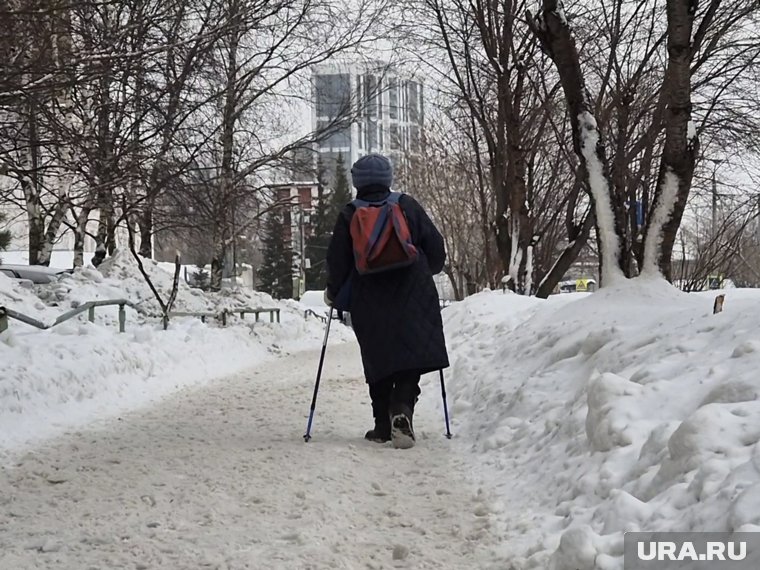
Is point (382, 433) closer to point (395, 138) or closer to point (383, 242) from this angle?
point (383, 242)

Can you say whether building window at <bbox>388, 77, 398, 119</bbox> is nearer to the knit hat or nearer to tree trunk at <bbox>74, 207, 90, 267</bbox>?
tree trunk at <bbox>74, 207, 90, 267</bbox>

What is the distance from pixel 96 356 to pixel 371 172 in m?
4.38

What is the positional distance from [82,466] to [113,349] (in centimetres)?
417

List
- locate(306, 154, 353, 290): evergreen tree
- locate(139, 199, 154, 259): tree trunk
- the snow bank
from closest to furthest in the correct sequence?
the snow bank → locate(139, 199, 154, 259): tree trunk → locate(306, 154, 353, 290): evergreen tree

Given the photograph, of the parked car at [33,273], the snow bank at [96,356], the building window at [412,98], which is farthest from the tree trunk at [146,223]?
the building window at [412,98]

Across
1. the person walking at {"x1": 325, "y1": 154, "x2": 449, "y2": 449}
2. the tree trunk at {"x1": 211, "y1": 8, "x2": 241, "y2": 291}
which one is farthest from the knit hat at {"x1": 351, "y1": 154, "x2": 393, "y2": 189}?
the tree trunk at {"x1": 211, "y1": 8, "x2": 241, "y2": 291}

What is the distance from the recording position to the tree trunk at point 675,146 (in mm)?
7441

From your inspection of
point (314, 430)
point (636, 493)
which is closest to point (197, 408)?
point (314, 430)

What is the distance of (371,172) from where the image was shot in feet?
18.5

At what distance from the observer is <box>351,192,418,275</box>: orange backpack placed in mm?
5395

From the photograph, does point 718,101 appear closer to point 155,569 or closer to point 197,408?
point 197,408

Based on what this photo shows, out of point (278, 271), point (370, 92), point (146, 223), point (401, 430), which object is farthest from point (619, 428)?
point (278, 271)

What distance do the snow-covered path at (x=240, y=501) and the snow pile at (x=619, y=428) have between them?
297 millimetres

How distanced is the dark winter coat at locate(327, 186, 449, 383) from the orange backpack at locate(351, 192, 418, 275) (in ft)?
0.61
